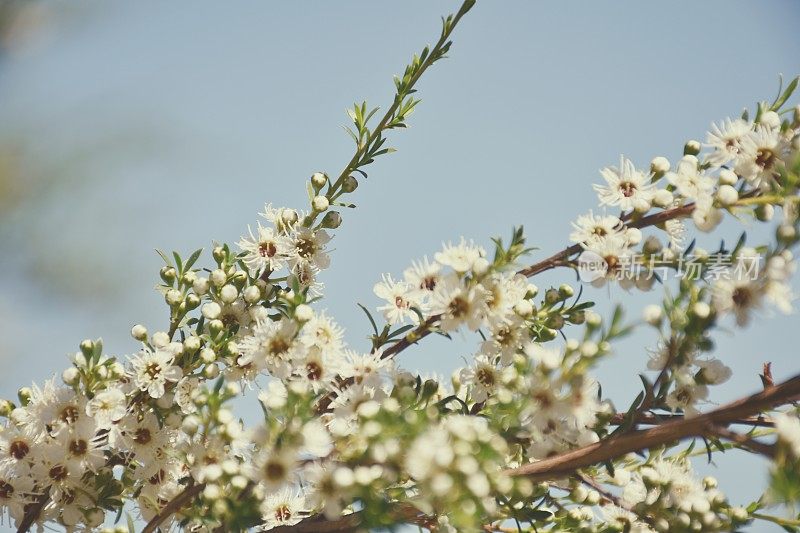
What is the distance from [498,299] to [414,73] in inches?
19.0

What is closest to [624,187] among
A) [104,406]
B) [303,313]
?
[303,313]

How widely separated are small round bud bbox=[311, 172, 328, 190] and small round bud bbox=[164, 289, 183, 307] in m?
0.32

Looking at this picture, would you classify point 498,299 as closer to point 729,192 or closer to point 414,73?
point 729,192

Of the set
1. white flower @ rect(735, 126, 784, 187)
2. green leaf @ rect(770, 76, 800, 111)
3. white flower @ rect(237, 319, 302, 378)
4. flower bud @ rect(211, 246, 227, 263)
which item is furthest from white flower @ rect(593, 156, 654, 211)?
flower bud @ rect(211, 246, 227, 263)

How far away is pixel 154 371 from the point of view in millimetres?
1248

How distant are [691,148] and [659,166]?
0.33 ft

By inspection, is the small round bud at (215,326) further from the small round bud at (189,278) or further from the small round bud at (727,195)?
the small round bud at (727,195)

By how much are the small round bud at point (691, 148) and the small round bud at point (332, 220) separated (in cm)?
64

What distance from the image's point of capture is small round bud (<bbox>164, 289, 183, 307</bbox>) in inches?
52.1

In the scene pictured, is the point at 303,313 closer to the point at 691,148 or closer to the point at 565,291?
the point at 565,291

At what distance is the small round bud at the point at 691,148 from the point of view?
134 cm

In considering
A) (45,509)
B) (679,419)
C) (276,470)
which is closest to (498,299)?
(679,419)

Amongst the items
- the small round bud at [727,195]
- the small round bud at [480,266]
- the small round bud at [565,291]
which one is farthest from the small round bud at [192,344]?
the small round bud at [727,195]

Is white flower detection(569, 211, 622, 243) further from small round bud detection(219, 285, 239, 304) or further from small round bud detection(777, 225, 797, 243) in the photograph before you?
small round bud detection(219, 285, 239, 304)
